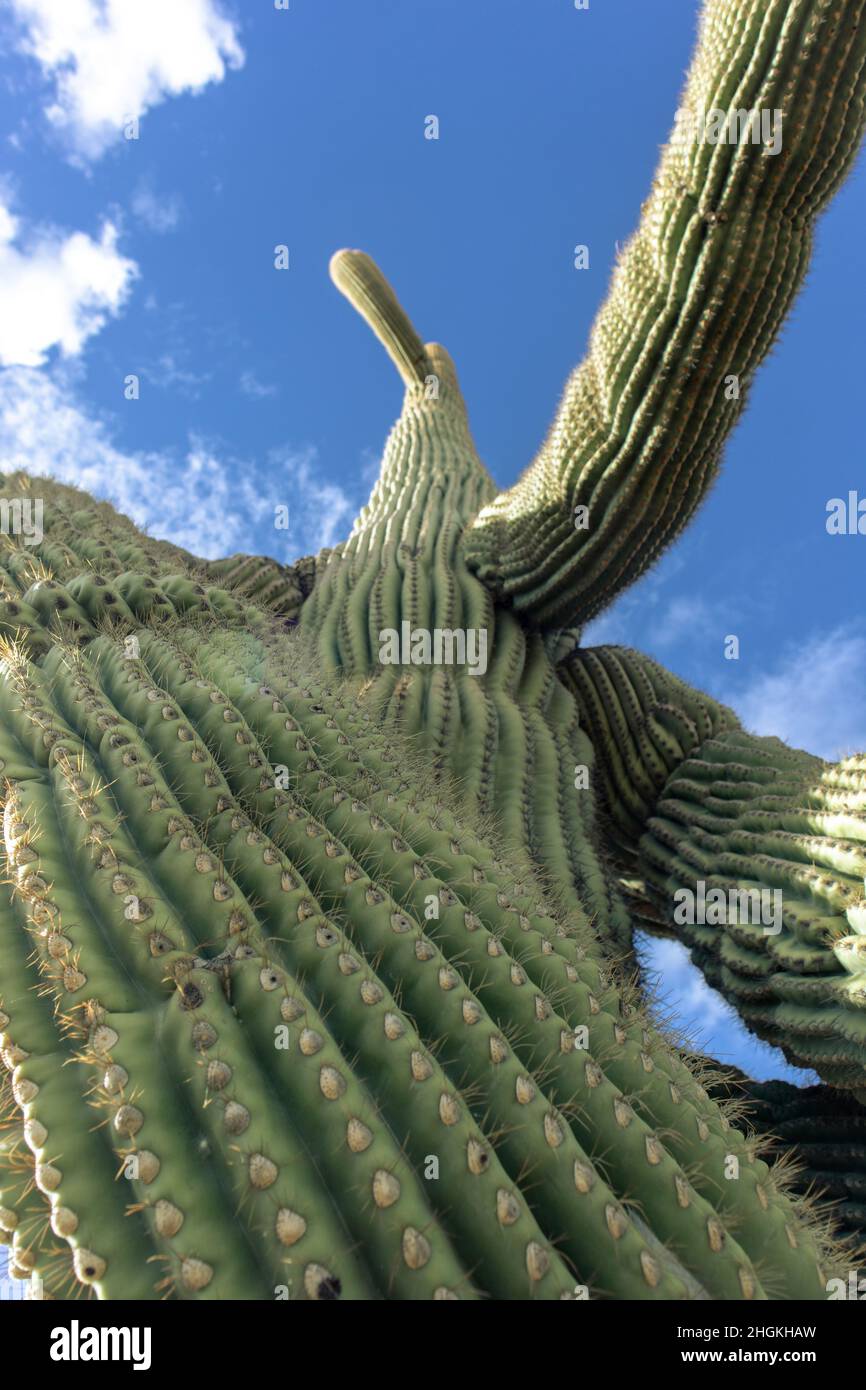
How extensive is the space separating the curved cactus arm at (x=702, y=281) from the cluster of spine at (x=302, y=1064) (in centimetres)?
261

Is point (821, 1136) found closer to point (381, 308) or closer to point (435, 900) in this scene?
point (435, 900)

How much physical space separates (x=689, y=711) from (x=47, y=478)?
3.77 meters

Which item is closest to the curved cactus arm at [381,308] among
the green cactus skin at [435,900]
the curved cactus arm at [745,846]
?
the green cactus skin at [435,900]

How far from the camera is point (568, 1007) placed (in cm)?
245

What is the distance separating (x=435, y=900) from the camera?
2.55 meters

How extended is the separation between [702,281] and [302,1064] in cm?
360

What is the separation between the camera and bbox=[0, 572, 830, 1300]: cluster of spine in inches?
65.9

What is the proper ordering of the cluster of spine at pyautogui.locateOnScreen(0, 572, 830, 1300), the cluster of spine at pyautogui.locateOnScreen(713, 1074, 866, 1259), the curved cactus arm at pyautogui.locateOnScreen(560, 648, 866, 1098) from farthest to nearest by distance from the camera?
the cluster of spine at pyautogui.locateOnScreen(713, 1074, 866, 1259) < the curved cactus arm at pyautogui.locateOnScreen(560, 648, 866, 1098) < the cluster of spine at pyautogui.locateOnScreen(0, 572, 830, 1300)

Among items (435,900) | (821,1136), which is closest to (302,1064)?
(435,900)

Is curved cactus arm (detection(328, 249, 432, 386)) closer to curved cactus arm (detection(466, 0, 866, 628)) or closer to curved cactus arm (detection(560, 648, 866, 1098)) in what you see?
curved cactus arm (detection(466, 0, 866, 628))

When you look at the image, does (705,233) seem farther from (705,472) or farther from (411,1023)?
(411,1023)

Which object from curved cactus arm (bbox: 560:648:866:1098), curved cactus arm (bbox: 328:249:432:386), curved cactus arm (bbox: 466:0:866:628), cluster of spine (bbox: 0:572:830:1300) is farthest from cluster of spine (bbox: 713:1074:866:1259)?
curved cactus arm (bbox: 328:249:432:386)

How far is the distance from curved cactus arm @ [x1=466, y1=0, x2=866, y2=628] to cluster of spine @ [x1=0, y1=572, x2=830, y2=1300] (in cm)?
261
